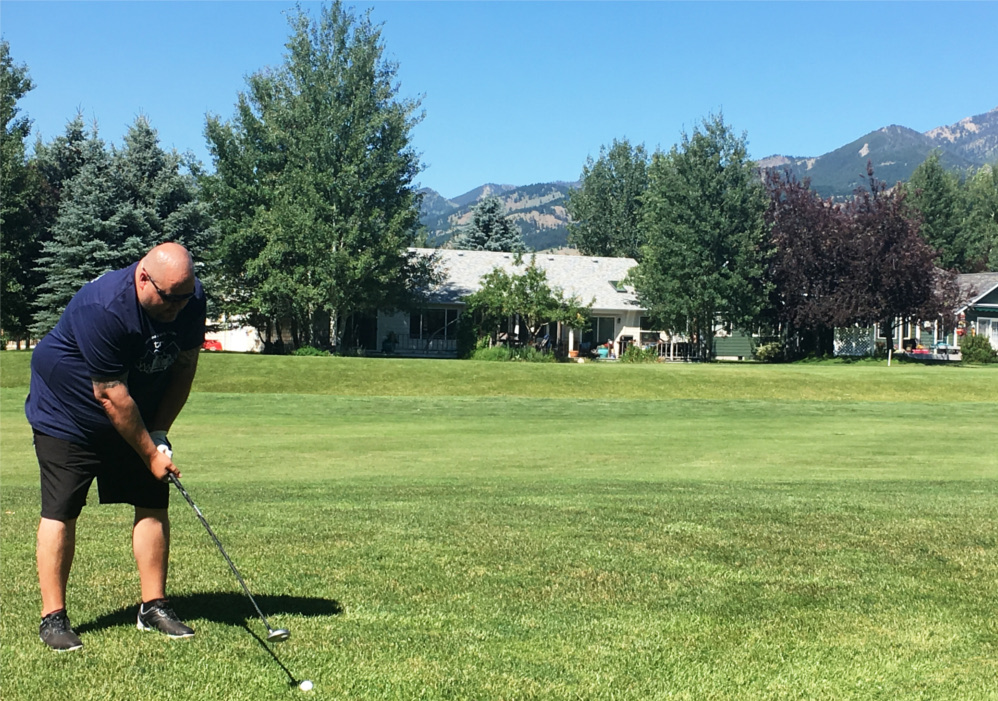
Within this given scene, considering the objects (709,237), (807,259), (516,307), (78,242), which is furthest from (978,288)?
(78,242)

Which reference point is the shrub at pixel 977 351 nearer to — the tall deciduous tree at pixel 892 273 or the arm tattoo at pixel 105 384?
the tall deciduous tree at pixel 892 273

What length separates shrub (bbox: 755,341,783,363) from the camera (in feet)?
187

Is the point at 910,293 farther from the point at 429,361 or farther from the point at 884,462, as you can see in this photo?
the point at 884,462

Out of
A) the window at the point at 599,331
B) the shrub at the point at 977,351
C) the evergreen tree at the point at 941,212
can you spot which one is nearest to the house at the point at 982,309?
the shrub at the point at 977,351

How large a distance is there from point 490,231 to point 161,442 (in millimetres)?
86179

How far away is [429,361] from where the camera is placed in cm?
3681

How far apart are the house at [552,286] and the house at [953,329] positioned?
11.7 m

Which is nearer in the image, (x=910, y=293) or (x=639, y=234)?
(x=910, y=293)

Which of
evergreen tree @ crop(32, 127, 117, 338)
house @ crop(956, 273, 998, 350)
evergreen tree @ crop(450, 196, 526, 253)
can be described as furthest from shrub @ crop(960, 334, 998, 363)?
evergreen tree @ crop(450, 196, 526, 253)

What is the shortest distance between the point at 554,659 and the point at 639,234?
80.5 meters

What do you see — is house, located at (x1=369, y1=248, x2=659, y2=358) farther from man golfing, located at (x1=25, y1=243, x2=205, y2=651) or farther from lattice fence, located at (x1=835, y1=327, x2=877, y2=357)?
man golfing, located at (x1=25, y1=243, x2=205, y2=651)

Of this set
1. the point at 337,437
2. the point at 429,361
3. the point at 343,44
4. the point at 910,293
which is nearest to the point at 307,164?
the point at 343,44

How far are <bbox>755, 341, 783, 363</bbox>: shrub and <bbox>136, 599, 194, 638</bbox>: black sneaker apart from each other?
5462 cm

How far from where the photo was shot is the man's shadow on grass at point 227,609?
Answer: 16.8ft
